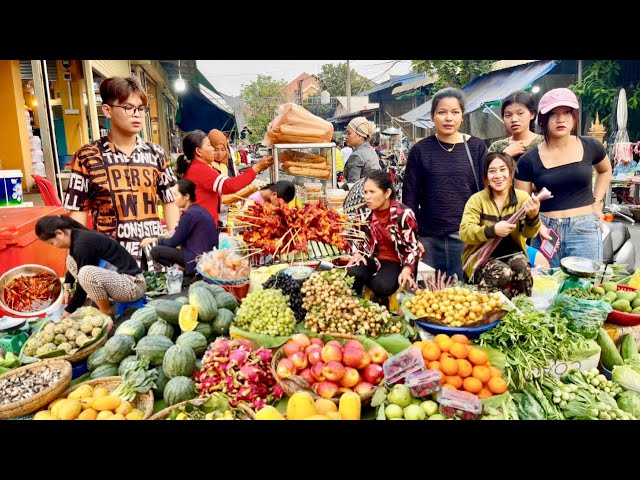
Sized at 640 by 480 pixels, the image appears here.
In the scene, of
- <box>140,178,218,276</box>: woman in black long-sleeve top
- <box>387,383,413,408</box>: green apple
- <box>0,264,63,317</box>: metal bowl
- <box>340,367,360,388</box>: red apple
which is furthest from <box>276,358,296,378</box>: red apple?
<box>140,178,218,276</box>: woman in black long-sleeve top

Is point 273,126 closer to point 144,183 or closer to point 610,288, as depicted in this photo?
point 144,183

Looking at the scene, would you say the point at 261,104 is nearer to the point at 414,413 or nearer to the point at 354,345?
the point at 354,345

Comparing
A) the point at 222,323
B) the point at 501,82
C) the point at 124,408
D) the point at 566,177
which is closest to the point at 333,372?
the point at 222,323

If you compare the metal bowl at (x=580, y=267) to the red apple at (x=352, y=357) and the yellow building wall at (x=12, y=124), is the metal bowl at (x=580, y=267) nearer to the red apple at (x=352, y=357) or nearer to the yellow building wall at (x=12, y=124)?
the red apple at (x=352, y=357)

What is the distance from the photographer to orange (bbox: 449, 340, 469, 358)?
2207 millimetres

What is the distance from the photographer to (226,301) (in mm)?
2932

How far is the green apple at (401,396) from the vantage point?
2.06 m

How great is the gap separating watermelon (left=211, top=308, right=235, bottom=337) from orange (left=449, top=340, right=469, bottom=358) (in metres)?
1.37

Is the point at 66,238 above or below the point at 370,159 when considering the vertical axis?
below

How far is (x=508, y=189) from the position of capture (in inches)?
113

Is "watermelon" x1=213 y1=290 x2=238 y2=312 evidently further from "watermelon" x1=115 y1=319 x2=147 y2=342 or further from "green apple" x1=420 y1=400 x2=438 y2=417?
"green apple" x1=420 y1=400 x2=438 y2=417
